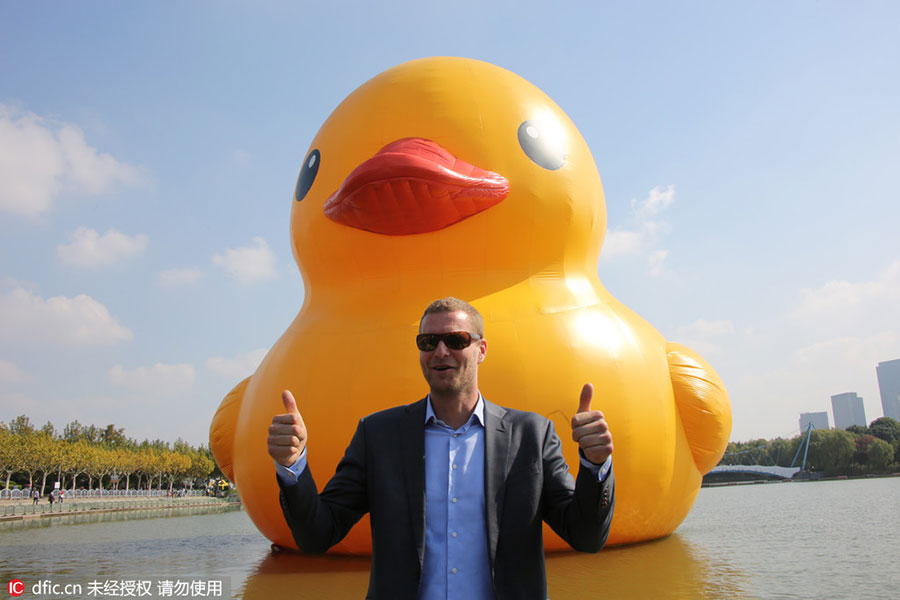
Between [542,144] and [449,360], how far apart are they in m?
5.10

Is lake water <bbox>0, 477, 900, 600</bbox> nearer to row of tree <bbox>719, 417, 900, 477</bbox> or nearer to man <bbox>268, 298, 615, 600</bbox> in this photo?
man <bbox>268, 298, 615, 600</bbox>

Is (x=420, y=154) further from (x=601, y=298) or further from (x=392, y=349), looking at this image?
(x=601, y=298)

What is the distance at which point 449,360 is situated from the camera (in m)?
2.08

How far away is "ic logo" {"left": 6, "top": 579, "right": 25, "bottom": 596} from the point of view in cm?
536

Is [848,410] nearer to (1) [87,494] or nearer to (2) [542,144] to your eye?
(1) [87,494]

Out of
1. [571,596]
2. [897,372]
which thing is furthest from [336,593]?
[897,372]

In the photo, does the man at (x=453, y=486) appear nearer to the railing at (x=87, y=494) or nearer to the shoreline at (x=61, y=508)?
the shoreline at (x=61, y=508)

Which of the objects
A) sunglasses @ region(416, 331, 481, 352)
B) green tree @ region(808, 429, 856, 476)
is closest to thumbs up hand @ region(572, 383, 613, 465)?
sunglasses @ region(416, 331, 481, 352)

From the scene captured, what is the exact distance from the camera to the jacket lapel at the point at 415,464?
1956 mm

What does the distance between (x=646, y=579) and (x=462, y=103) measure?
15.3 feet

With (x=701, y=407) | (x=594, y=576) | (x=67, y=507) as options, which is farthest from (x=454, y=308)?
(x=67, y=507)

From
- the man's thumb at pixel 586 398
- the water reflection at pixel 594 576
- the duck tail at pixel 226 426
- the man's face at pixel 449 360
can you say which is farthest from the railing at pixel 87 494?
the man's thumb at pixel 586 398

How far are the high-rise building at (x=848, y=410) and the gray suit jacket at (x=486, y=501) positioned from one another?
160 meters

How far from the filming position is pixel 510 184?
6.45 meters
